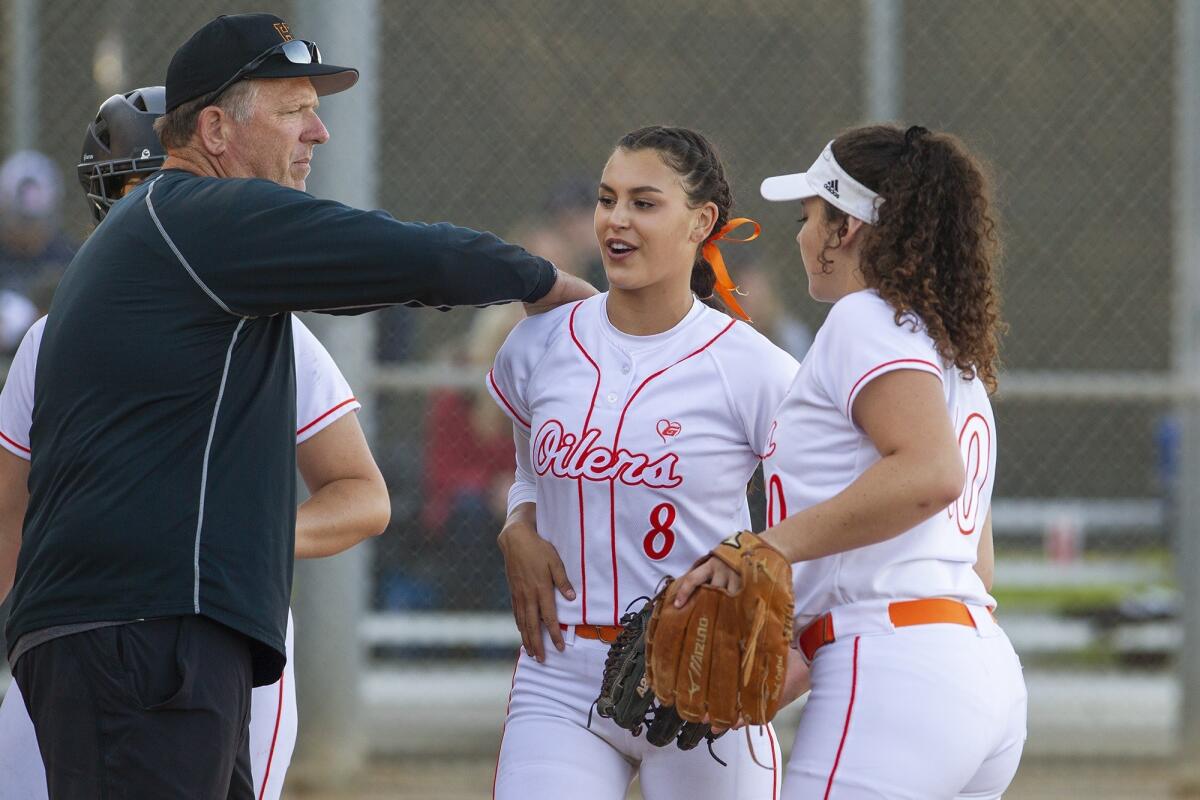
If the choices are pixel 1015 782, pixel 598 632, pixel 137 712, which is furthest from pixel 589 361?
pixel 1015 782

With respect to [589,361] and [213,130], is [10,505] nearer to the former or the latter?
[213,130]

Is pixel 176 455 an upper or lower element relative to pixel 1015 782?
upper

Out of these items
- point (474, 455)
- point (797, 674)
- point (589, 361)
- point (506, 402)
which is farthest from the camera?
point (474, 455)

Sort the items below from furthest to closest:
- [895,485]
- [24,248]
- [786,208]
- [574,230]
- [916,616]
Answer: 1. [786,208]
2. [574,230]
3. [24,248]
4. [916,616]
5. [895,485]

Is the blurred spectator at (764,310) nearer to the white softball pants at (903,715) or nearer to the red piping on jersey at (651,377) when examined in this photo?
the red piping on jersey at (651,377)

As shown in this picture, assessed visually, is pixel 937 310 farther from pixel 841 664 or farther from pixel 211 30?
pixel 211 30

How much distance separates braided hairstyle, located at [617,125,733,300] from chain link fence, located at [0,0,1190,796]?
2.96 metres

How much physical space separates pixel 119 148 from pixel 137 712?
128 cm

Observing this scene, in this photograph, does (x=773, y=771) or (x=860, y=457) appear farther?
(x=773, y=771)

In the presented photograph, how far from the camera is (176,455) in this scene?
2.42 metres

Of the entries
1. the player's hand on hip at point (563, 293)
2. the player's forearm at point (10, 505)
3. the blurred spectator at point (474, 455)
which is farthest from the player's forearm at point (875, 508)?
the blurred spectator at point (474, 455)

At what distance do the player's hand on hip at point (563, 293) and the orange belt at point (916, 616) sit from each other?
810mm

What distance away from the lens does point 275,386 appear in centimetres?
254

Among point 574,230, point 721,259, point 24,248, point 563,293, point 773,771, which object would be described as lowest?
point 773,771
